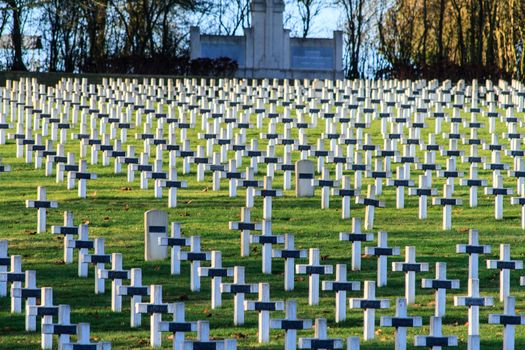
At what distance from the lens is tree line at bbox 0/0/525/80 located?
45.5 meters

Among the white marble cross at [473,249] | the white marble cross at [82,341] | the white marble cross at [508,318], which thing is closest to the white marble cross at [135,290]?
the white marble cross at [82,341]

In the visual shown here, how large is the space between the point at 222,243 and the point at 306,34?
47510 millimetres

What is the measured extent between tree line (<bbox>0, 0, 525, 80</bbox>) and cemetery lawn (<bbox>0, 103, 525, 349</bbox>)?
20156 mm

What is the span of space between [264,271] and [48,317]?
398cm

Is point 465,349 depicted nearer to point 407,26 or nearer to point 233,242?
point 233,242

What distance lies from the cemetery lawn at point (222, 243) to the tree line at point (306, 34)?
20156 mm

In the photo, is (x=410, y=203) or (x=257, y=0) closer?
(x=410, y=203)

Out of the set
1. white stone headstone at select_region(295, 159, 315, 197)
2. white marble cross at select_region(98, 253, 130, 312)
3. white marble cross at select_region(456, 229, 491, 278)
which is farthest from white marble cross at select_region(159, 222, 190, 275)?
white stone headstone at select_region(295, 159, 315, 197)

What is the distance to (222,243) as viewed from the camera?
60.2 ft

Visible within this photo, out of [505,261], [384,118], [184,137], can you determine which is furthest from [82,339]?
[384,118]

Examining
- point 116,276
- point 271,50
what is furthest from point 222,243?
point 271,50

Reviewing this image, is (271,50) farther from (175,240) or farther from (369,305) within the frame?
(369,305)

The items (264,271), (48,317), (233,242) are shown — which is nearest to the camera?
(48,317)

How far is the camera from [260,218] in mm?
20109
